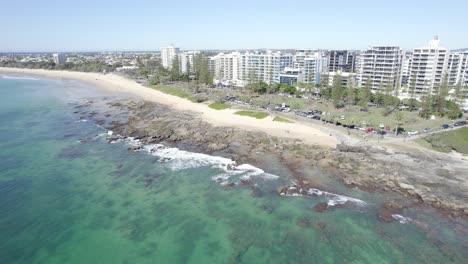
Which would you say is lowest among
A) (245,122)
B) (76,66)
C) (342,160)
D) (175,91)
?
(342,160)

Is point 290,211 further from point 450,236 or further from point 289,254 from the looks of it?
point 450,236

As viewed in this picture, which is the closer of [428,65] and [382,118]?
[382,118]

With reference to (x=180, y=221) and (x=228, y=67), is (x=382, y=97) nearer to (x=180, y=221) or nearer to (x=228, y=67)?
(x=180, y=221)

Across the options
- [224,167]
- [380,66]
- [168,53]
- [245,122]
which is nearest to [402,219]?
[224,167]

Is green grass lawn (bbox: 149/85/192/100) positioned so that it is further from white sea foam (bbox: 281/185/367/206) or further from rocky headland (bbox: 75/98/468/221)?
white sea foam (bbox: 281/185/367/206)

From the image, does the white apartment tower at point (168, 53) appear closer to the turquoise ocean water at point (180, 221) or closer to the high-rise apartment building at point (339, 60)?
the high-rise apartment building at point (339, 60)

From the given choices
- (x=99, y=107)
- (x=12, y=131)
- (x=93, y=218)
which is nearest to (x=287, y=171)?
(x=93, y=218)
